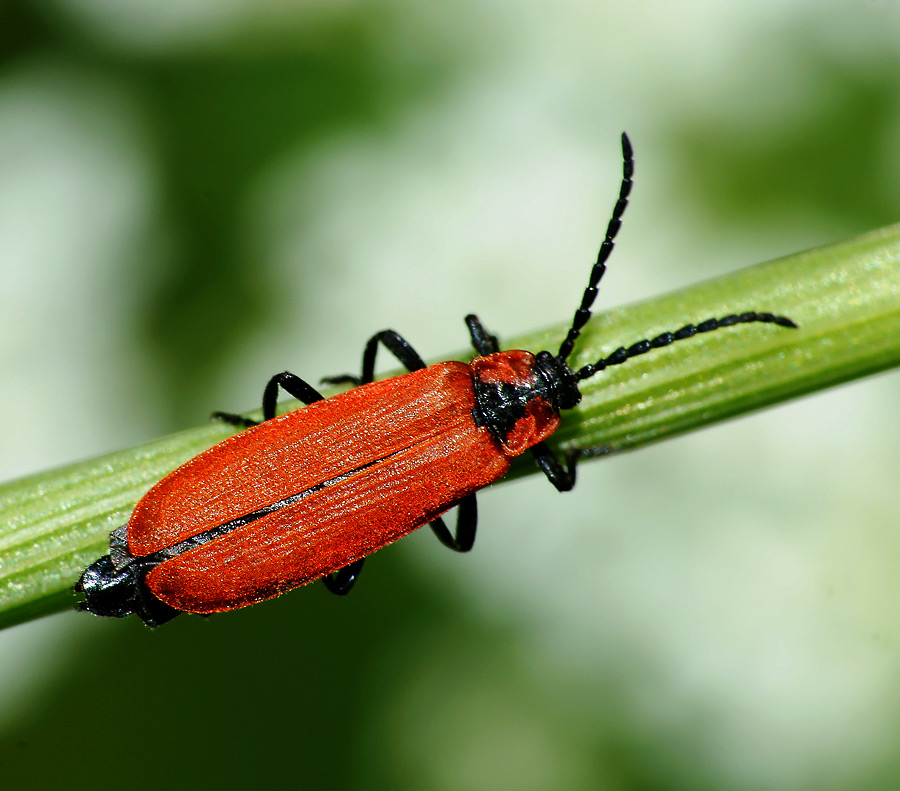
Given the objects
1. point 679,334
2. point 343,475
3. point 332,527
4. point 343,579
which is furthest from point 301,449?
point 679,334

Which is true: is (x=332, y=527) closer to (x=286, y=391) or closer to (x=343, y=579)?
(x=343, y=579)

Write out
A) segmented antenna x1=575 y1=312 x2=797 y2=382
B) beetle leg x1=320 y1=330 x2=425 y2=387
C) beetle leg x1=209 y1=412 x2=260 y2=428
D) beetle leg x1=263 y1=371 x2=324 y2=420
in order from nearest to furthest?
segmented antenna x1=575 y1=312 x2=797 y2=382 < beetle leg x1=209 y1=412 x2=260 y2=428 < beetle leg x1=263 y1=371 x2=324 y2=420 < beetle leg x1=320 y1=330 x2=425 y2=387

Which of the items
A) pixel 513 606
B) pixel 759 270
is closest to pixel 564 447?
pixel 513 606

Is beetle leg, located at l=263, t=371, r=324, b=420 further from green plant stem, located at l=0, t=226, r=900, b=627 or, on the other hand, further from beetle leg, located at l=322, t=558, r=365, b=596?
beetle leg, located at l=322, t=558, r=365, b=596

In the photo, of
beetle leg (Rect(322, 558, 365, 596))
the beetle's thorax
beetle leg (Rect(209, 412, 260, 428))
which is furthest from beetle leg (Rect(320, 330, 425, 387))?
beetle leg (Rect(322, 558, 365, 596))

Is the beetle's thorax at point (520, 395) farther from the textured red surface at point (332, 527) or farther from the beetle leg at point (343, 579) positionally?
the beetle leg at point (343, 579)

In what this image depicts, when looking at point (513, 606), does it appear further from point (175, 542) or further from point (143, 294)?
point (143, 294)

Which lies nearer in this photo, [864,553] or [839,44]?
[864,553]
